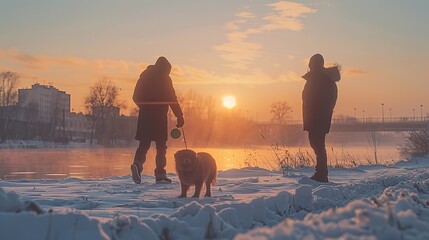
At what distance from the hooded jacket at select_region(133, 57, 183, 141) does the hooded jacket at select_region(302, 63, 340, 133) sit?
235 centimetres

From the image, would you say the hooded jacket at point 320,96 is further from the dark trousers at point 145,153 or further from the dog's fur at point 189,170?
the dog's fur at point 189,170

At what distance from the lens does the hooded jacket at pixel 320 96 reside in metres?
8.60

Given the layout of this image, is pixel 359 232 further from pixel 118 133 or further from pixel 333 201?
pixel 118 133

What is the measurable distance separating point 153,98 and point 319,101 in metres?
2.85

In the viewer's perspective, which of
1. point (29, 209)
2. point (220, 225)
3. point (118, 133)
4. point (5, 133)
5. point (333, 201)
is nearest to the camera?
point (29, 209)

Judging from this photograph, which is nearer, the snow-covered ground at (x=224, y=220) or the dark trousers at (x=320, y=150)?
the snow-covered ground at (x=224, y=220)

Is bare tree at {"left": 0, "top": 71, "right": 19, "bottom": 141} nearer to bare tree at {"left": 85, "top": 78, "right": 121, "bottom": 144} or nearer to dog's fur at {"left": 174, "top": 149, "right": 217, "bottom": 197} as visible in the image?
bare tree at {"left": 85, "top": 78, "right": 121, "bottom": 144}

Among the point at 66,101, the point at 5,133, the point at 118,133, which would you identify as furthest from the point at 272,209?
the point at 66,101

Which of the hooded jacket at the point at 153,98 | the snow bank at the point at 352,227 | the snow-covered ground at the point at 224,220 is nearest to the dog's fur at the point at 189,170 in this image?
the snow-covered ground at the point at 224,220

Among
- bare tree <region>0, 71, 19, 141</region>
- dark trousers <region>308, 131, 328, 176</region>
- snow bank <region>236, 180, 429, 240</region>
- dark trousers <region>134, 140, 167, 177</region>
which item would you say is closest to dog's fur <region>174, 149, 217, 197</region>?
dark trousers <region>134, 140, 167, 177</region>

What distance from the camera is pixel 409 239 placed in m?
2.20

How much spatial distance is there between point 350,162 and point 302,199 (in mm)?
11890

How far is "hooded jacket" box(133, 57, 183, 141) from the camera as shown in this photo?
865 cm

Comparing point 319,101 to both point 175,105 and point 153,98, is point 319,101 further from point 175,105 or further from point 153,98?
point 153,98
